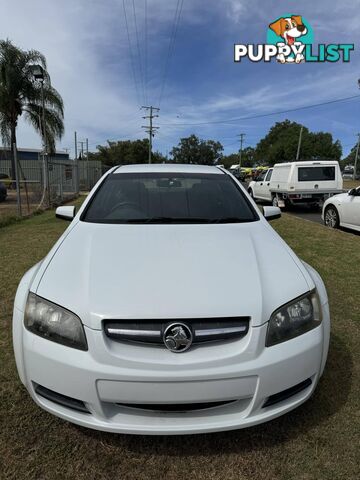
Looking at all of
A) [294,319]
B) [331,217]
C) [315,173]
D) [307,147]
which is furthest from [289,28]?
[307,147]

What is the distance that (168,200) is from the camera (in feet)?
10.9

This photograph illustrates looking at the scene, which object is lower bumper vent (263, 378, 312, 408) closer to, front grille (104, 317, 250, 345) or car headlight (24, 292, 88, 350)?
front grille (104, 317, 250, 345)

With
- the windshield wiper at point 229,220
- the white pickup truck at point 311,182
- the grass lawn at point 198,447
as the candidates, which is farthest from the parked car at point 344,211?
the grass lawn at point 198,447

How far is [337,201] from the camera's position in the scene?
9719 mm

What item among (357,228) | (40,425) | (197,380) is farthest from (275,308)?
(357,228)

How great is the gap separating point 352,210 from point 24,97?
20.6m

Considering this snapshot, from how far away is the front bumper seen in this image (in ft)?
5.92

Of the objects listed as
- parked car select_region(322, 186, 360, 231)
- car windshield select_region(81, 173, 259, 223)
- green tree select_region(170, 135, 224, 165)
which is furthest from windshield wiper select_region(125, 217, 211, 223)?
green tree select_region(170, 135, 224, 165)

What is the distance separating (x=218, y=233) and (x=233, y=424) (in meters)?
1.27

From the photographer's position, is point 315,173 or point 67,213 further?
point 315,173

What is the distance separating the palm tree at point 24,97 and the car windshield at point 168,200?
19659 mm

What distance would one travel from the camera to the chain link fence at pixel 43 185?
13.6 metres

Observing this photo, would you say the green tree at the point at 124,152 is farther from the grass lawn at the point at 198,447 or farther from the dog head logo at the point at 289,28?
the grass lawn at the point at 198,447

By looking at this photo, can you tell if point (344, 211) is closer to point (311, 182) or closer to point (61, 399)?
point (311, 182)
